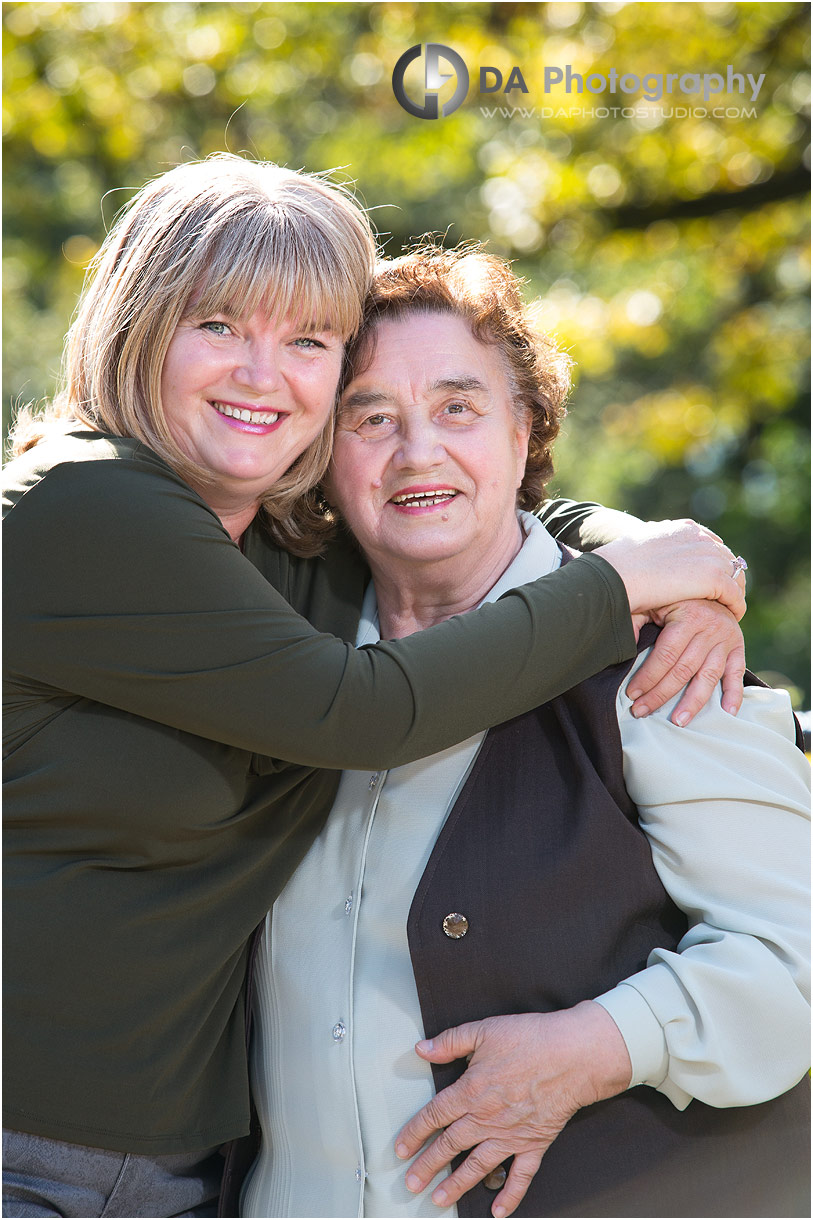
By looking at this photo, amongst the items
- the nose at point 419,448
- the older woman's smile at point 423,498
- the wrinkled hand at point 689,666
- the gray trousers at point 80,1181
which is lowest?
the gray trousers at point 80,1181

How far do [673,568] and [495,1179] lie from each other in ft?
3.89

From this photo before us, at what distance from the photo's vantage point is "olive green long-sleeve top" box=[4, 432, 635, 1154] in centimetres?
201

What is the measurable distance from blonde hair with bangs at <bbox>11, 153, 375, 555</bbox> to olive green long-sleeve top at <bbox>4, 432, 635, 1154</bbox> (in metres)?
0.19

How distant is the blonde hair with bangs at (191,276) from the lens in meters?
2.29

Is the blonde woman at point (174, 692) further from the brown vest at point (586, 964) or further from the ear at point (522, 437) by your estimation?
the ear at point (522, 437)

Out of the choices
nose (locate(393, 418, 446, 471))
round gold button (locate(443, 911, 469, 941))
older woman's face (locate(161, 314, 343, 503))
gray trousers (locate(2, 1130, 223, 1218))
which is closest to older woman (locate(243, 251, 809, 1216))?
round gold button (locate(443, 911, 469, 941))

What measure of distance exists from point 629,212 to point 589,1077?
341 inches

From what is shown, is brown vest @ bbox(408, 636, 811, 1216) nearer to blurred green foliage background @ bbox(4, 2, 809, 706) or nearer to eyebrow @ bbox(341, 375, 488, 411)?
eyebrow @ bbox(341, 375, 488, 411)

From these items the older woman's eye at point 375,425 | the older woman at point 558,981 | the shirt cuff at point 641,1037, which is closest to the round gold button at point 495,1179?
the older woman at point 558,981

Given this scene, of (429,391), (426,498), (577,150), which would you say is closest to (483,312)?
(429,391)

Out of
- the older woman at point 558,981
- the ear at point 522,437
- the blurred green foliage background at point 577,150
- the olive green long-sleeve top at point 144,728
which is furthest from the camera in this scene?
the blurred green foliage background at point 577,150

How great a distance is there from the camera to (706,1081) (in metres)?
2.11

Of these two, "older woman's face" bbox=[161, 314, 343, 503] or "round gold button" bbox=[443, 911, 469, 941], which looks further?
"older woman's face" bbox=[161, 314, 343, 503]

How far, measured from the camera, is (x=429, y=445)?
2605 mm
